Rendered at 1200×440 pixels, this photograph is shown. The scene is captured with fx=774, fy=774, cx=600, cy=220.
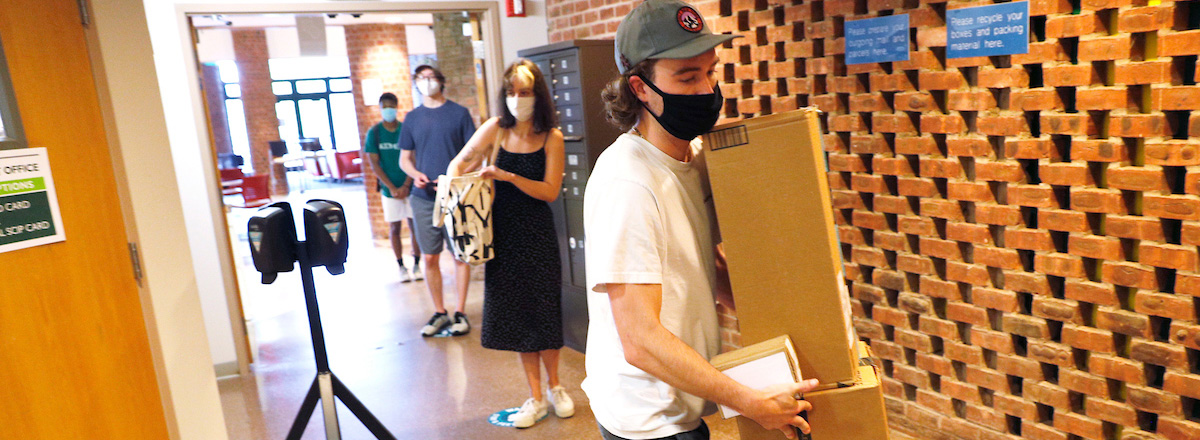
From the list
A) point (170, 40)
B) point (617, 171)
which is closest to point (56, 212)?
point (617, 171)

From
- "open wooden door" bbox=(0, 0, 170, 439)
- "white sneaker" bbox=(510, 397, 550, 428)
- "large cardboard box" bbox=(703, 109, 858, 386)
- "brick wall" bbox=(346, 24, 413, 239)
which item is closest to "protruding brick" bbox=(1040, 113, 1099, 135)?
"large cardboard box" bbox=(703, 109, 858, 386)

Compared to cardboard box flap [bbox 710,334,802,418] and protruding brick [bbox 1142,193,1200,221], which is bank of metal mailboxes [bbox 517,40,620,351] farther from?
cardboard box flap [bbox 710,334,802,418]

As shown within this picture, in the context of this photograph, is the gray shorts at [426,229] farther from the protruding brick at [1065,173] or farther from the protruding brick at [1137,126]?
the protruding brick at [1137,126]

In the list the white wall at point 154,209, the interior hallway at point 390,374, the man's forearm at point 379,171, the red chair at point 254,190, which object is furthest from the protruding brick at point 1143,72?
the red chair at point 254,190

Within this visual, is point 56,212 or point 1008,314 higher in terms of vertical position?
point 56,212

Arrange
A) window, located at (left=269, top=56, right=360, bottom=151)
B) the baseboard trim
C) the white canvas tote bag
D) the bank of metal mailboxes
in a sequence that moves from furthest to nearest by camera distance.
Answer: window, located at (left=269, top=56, right=360, bottom=151)
the baseboard trim
the bank of metal mailboxes
the white canvas tote bag

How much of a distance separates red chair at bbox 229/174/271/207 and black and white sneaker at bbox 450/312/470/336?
664cm

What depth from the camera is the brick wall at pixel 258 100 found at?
49.1 feet

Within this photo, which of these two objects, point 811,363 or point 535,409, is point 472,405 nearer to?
point 535,409

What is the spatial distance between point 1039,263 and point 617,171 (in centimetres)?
181

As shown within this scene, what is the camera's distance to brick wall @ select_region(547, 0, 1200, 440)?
6.98ft

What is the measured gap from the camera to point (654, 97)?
1.36m

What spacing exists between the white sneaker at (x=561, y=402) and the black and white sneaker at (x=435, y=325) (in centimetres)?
159

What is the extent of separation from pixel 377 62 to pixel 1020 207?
809cm
